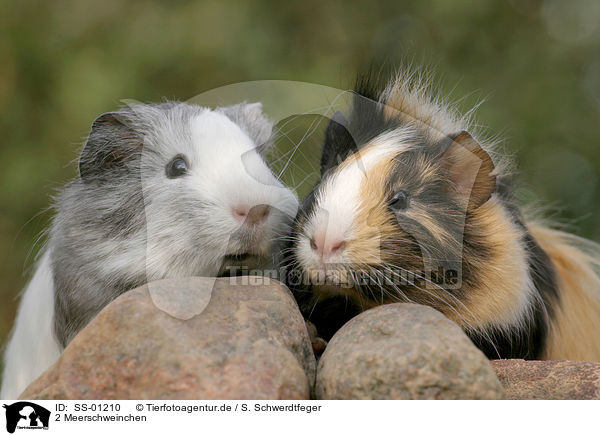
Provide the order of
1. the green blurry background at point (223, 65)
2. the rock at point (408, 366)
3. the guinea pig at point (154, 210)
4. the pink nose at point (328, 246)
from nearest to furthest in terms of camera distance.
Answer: the rock at point (408, 366)
the pink nose at point (328, 246)
the guinea pig at point (154, 210)
the green blurry background at point (223, 65)

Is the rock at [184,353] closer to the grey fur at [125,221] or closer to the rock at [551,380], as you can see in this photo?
the grey fur at [125,221]

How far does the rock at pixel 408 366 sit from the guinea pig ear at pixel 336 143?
0.72m

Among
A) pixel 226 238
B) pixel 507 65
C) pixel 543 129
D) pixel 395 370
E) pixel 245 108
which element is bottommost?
pixel 395 370

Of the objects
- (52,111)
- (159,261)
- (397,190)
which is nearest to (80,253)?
(159,261)

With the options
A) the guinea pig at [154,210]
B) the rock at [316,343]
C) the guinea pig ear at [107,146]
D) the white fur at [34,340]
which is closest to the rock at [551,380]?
the rock at [316,343]

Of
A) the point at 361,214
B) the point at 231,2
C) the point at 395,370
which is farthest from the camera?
the point at 231,2

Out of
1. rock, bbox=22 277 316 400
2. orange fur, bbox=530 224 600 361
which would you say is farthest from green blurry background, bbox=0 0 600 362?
rock, bbox=22 277 316 400

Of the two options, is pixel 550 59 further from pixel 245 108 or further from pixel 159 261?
pixel 159 261

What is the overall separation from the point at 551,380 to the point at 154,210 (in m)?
1.11

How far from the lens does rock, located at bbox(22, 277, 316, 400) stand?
1264 millimetres

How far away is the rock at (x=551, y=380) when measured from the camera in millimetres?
1476

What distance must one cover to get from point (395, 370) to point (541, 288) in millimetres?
998

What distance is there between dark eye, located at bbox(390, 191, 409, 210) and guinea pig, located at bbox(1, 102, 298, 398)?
29 centimetres

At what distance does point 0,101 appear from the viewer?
3.60 meters
